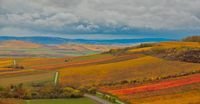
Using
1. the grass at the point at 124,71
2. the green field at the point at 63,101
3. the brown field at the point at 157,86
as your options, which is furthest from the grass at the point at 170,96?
the grass at the point at 124,71

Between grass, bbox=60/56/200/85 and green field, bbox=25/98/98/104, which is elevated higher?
grass, bbox=60/56/200/85

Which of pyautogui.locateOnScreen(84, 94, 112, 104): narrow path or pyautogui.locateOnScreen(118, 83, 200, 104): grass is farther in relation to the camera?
pyautogui.locateOnScreen(84, 94, 112, 104): narrow path

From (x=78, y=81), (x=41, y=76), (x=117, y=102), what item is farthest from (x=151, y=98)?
(x=41, y=76)

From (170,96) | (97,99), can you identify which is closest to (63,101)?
(97,99)

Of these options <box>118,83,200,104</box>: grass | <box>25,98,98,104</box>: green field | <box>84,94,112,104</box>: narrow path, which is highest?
<box>118,83,200,104</box>: grass

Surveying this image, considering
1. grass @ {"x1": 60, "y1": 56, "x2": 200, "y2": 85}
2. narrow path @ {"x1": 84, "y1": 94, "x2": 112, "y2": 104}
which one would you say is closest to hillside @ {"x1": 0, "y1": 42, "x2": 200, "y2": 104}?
grass @ {"x1": 60, "y1": 56, "x2": 200, "y2": 85}

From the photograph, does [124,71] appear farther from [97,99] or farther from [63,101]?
[63,101]

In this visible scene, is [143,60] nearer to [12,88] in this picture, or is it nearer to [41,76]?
[41,76]

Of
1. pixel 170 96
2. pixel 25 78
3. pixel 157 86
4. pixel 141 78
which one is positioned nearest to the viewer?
pixel 170 96

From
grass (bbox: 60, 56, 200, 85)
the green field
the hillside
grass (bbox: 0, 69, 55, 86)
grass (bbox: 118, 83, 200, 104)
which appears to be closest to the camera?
grass (bbox: 118, 83, 200, 104)

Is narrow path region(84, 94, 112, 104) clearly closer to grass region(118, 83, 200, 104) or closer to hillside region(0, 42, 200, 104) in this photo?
hillside region(0, 42, 200, 104)

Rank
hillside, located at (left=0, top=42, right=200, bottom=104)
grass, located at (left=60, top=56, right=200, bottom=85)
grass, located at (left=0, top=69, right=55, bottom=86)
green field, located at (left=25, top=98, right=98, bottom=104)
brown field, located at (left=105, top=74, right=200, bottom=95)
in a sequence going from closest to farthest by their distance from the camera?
1. hillside, located at (left=0, top=42, right=200, bottom=104)
2. green field, located at (left=25, top=98, right=98, bottom=104)
3. brown field, located at (left=105, top=74, right=200, bottom=95)
4. grass, located at (left=0, top=69, right=55, bottom=86)
5. grass, located at (left=60, top=56, right=200, bottom=85)
